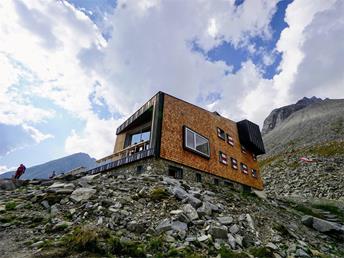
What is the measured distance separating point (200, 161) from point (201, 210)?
10827mm

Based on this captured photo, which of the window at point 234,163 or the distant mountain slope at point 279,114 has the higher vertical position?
the distant mountain slope at point 279,114

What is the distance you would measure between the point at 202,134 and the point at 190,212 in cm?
1347

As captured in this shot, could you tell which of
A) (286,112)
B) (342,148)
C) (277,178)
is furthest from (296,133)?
(286,112)

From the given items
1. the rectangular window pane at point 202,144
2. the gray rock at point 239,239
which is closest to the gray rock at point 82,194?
the gray rock at point 239,239

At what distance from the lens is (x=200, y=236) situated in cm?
718

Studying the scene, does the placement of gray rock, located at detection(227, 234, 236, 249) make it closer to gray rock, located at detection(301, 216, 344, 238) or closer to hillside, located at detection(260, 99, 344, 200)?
gray rock, located at detection(301, 216, 344, 238)

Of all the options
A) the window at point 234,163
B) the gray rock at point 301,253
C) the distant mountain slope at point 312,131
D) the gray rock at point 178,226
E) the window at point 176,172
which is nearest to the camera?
the gray rock at point 178,226

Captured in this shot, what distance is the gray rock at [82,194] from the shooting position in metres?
9.06

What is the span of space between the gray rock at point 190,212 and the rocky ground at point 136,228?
1.5 inches

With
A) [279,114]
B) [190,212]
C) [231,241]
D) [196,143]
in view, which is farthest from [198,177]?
[279,114]

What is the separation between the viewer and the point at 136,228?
712 cm

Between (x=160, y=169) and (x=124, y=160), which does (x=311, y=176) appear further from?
(x=124, y=160)

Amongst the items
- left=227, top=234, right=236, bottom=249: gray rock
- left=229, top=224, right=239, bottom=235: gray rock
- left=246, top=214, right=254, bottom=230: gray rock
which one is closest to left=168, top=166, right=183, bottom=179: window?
left=246, top=214, right=254, bottom=230: gray rock

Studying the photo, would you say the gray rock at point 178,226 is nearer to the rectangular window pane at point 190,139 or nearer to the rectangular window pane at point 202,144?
the rectangular window pane at point 190,139
